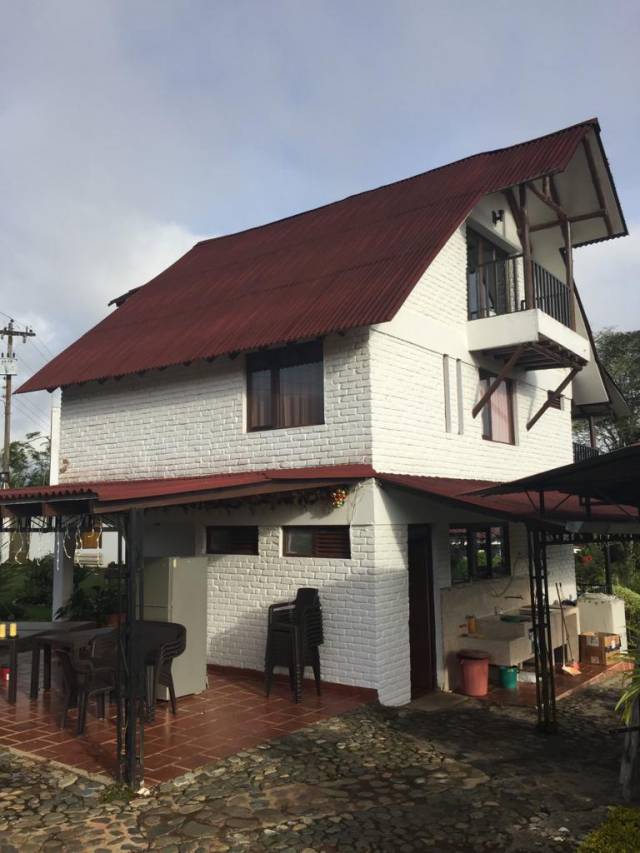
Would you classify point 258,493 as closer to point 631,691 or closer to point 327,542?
point 327,542

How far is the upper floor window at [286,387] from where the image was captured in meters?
10.5

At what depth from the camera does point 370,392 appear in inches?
384

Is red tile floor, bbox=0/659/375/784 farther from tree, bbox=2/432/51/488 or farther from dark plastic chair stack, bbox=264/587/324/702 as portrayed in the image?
tree, bbox=2/432/51/488

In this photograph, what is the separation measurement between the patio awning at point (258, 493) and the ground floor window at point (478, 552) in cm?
97

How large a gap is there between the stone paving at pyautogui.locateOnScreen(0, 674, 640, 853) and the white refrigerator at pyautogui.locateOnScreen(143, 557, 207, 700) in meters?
2.00

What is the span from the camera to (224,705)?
8859 millimetres

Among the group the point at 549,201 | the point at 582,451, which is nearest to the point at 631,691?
the point at 549,201

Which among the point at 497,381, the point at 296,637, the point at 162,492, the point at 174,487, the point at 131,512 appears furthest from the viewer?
the point at 497,381

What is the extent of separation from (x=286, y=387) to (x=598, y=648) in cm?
681

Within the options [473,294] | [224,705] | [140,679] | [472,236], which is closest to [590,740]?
[224,705]

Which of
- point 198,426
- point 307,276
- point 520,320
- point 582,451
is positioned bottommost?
point 198,426

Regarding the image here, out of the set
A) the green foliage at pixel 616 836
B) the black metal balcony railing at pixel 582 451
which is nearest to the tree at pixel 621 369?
the black metal balcony railing at pixel 582 451

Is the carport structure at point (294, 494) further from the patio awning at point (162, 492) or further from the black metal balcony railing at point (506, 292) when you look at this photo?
the black metal balcony railing at point (506, 292)

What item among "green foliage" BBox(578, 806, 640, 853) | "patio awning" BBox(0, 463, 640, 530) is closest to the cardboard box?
"patio awning" BBox(0, 463, 640, 530)
